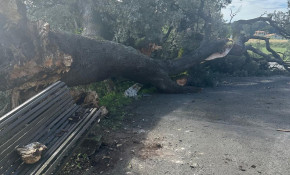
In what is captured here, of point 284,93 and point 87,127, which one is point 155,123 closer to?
point 87,127

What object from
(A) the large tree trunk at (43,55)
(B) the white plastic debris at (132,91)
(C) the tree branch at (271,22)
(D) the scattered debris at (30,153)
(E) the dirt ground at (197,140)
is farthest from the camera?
(C) the tree branch at (271,22)

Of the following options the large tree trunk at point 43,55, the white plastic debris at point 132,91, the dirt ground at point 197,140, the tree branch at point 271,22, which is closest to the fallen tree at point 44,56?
the large tree trunk at point 43,55

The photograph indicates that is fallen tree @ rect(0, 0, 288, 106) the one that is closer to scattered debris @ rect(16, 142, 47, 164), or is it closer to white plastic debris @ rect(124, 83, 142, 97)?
white plastic debris @ rect(124, 83, 142, 97)

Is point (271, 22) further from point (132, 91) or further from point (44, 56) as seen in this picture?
point (44, 56)

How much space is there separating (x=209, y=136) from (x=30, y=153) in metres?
3.31

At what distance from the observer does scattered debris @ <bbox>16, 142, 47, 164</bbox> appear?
3.03 metres

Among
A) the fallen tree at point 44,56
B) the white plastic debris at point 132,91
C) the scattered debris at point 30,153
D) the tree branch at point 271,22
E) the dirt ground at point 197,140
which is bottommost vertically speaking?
the dirt ground at point 197,140

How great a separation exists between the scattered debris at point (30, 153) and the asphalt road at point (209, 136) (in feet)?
3.74

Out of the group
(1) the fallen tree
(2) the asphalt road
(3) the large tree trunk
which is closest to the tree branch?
(2) the asphalt road

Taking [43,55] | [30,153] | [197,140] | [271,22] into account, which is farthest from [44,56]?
[271,22]

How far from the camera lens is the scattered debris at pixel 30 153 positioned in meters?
3.03

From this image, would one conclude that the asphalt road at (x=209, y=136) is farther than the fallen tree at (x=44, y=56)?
No

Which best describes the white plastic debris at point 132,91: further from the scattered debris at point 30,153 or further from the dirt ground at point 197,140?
the scattered debris at point 30,153

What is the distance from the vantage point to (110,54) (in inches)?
262
